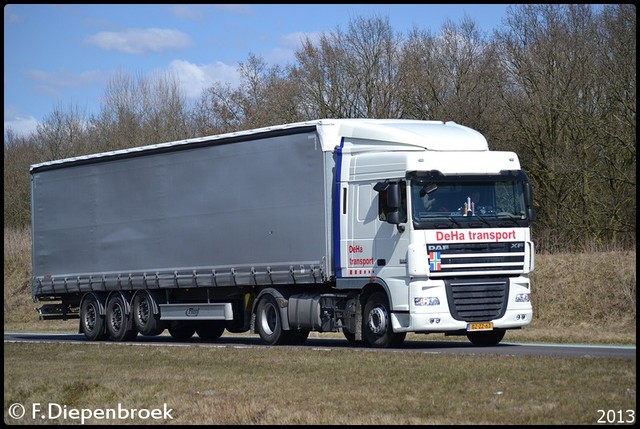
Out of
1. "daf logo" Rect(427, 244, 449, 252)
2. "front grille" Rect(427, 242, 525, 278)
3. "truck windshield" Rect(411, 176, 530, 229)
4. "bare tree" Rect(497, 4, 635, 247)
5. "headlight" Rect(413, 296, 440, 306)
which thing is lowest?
"headlight" Rect(413, 296, 440, 306)

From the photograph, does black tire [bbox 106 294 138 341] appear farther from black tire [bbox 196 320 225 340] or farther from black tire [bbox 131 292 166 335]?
black tire [bbox 196 320 225 340]

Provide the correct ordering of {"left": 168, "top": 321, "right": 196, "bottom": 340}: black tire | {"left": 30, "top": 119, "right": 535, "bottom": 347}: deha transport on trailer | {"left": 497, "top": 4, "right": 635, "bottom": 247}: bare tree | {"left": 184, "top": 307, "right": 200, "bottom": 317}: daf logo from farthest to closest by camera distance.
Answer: {"left": 497, "top": 4, "right": 635, "bottom": 247}: bare tree
{"left": 168, "top": 321, "right": 196, "bottom": 340}: black tire
{"left": 184, "top": 307, "right": 200, "bottom": 317}: daf logo
{"left": 30, "top": 119, "right": 535, "bottom": 347}: deha transport on trailer

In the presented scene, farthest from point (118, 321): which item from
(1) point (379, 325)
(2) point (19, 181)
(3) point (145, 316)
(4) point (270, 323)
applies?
(2) point (19, 181)

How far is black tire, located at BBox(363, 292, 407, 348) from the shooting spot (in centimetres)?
2189

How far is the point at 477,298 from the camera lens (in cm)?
2156

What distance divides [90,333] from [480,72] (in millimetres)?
19968

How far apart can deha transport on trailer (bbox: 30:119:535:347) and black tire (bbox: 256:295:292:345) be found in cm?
4

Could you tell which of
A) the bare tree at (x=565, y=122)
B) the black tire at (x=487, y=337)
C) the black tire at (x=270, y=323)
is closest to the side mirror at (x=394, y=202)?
the black tire at (x=487, y=337)

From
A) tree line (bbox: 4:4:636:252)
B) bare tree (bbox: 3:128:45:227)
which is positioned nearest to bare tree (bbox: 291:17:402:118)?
tree line (bbox: 4:4:636:252)

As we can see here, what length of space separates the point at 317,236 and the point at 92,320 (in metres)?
8.77

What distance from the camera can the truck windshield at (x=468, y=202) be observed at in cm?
2128

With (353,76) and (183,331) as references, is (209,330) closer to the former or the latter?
(183,331)

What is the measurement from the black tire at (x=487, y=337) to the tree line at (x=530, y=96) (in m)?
A: 12.5

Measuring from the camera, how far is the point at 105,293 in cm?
2917
